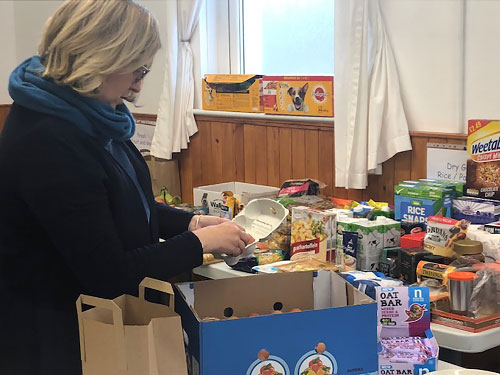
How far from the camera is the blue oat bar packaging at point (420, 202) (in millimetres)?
2514

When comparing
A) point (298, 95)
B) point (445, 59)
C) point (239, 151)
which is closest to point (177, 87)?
point (239, 151)

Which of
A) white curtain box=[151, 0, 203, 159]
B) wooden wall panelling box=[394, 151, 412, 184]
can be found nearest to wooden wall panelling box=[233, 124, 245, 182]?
white curtain box=[151, 0, 203, 159]

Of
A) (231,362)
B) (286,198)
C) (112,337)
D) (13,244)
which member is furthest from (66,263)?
(286,198)

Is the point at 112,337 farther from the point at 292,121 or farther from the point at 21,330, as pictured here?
the point at 292,121

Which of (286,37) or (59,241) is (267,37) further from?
(59,241)

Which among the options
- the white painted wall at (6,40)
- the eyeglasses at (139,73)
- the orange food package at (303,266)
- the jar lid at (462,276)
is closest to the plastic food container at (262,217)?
the orange food package at (303,266)

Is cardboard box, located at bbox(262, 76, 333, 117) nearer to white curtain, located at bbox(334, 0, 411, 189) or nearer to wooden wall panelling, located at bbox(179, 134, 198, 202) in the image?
white curtain, located at bbox(334, 0, 411, 189)

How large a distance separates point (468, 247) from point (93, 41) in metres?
1.30

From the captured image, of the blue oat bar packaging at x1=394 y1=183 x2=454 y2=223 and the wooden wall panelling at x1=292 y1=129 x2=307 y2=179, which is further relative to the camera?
the wooden wall panelling at x1=292 y1=129 x2=307 y2=179

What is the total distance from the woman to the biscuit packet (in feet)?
3.02

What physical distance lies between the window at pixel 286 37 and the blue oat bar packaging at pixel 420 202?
99 centimetres

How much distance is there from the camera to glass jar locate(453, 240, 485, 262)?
2.16 m

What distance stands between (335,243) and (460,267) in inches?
19.9

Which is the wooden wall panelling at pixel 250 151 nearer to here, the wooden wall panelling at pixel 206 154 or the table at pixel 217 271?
the wooden wall panelling at pixel 206 154
